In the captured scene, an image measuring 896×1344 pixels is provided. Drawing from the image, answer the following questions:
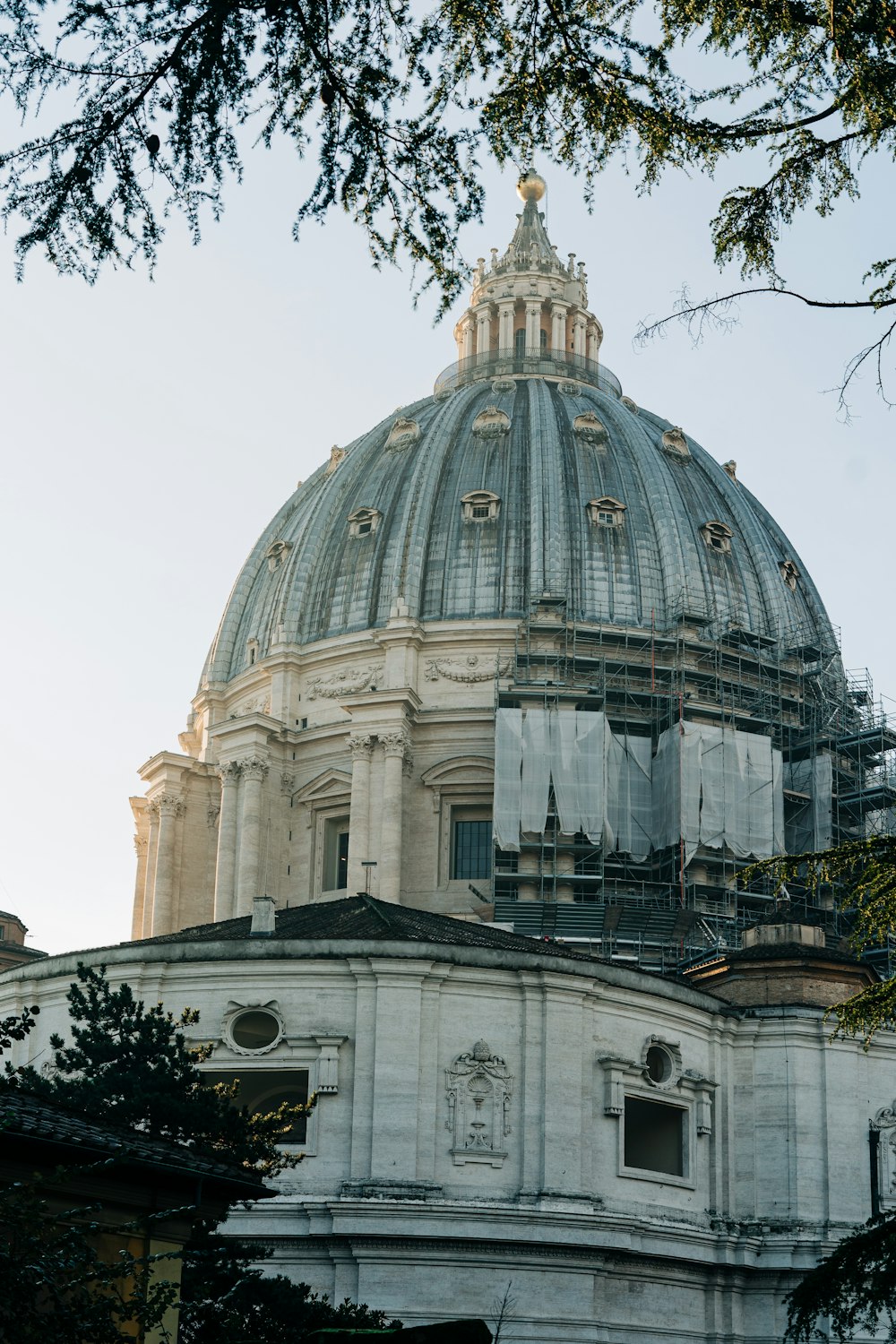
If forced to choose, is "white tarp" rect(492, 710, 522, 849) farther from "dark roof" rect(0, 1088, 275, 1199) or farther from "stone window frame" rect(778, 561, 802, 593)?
"dark roof" rect(0, 1088, 275, 1199)

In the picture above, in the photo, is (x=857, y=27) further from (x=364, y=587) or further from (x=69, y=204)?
(x=364, y=587)

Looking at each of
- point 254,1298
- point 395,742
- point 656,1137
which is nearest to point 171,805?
point 395,742

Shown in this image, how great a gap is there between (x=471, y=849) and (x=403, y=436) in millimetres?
18081

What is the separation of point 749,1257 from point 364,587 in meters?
30.9

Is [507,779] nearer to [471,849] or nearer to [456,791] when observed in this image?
[456,791]

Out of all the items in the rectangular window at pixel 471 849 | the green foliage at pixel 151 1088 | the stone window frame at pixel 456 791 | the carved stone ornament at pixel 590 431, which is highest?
the carved stone ornament at pixel 590 431

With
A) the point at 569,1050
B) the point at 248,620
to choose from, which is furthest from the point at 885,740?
the point at 569,1050

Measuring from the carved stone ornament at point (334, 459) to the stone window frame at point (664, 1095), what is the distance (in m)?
37.0

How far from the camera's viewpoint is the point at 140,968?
4256 cm

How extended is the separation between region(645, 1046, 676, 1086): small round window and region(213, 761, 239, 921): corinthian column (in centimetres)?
2352

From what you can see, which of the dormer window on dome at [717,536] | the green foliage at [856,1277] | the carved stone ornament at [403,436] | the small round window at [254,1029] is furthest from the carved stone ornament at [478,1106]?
the carved stone ornament at [403,436]

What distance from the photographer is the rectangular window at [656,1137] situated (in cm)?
4419

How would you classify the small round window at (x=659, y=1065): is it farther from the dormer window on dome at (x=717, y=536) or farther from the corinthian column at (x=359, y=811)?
the dormer window on dome at (x=717, y=536)

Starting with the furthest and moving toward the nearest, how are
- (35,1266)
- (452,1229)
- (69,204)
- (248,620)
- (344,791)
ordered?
(248,620)
(344,791)
(452,1229)
(35,1266)
(69,204)
